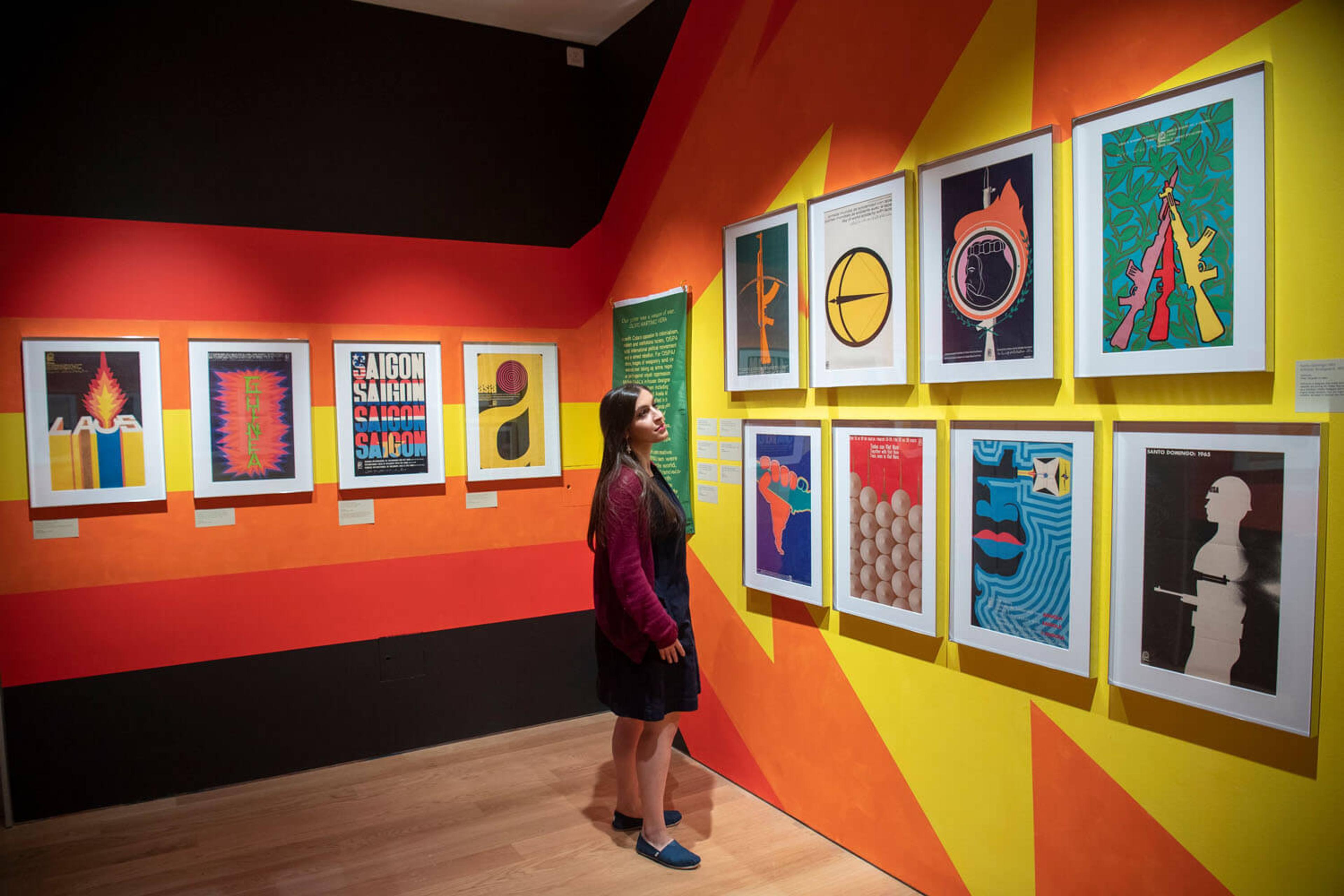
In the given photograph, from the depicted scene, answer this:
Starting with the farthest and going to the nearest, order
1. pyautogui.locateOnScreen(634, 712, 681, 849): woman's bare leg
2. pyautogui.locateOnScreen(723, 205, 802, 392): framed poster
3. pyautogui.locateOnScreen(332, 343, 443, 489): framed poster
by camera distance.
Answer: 1. pyautogui.locateOnScreen(332, 343, 443, 489): framed poster
2. pyautogui.locateOnScreen(723, 205, 802, 392): framed poster
3. pyautogui.locateOnScreen(634, 712, 681, 849): woman's bare leg

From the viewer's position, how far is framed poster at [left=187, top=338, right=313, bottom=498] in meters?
3.87

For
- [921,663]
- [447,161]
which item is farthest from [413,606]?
[921,663]

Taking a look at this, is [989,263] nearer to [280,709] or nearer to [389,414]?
[389,414]

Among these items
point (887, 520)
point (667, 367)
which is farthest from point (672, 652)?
point (667, 367)

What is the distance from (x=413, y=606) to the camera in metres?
4.34

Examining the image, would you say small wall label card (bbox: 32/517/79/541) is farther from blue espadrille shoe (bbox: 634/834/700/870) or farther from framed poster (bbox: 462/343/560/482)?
blue espadrille shoe (bbox: 634/834/700/870)

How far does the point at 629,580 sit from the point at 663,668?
0.38m

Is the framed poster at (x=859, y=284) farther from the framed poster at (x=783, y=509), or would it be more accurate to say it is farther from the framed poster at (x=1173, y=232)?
the framed poster at (x=1173, y=232)

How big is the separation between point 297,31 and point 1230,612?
4312 mm

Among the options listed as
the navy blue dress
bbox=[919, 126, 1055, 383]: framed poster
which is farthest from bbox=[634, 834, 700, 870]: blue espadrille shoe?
bbox=[919, 126, 1055, 383]: framed poster

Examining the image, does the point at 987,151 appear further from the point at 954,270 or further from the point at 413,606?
the point at 413,606

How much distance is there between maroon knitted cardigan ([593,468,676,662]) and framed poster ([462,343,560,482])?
162cm

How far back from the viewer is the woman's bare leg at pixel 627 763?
10.9 feet

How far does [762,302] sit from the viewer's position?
3418mm
